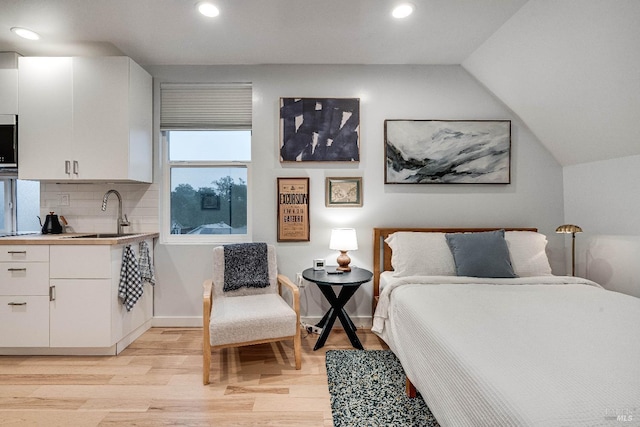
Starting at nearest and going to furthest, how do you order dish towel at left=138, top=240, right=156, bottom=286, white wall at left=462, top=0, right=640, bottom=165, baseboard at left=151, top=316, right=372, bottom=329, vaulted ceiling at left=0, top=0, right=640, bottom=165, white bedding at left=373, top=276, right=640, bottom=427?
white bedding at left=373, top=276, right=640, bottom=427 < white wall at left=462, top=0, right=640, bottom=165 < vaulted ceiling at left=0, top=0, right=640, bottom=165 < dish towel at left=138, top=240, right=156, bottom=286 < baseboard at left=151, top=316, right=372, bottom=329

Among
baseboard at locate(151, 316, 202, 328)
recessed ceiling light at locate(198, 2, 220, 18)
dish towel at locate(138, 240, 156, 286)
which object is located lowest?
baseboard at locate(151, 316, 202, 328)

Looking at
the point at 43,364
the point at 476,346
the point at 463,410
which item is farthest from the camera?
the point at 43,364

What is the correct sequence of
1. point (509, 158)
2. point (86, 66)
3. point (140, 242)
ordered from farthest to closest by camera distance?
point (509, 158) < point (140, 242) < point (86, 66)

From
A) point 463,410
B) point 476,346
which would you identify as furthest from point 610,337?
point 463,410

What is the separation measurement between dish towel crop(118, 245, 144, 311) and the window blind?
1.34 m

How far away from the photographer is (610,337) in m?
1.47

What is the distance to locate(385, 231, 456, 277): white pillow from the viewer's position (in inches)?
108

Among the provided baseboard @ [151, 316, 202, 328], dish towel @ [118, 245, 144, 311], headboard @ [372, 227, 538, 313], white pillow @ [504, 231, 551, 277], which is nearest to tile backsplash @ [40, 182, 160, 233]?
dish towel @ [118, 245, 144, 311]

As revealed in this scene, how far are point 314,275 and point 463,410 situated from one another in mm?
1691

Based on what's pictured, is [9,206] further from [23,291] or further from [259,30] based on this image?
[259,30]

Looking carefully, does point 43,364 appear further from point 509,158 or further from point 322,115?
point 509,158

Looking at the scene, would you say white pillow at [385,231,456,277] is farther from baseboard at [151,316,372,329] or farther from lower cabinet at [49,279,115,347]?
lower cabinet at [49,279,115,347]

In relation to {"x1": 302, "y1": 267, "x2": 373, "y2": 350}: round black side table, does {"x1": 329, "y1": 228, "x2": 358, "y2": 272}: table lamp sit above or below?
above

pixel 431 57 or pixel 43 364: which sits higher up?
pixel 431 57
